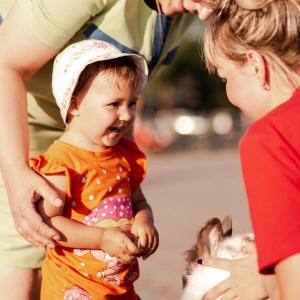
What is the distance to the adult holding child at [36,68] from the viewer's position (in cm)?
308

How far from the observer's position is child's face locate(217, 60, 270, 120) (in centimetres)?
269

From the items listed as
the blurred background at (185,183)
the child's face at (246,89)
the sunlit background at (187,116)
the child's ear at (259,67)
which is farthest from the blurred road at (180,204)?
the sunlit background at (187,116)

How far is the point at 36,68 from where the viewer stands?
129 inches

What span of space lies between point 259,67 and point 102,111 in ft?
2.53

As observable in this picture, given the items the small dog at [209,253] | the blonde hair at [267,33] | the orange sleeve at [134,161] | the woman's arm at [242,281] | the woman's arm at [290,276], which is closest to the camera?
the woman's arm at [290,276]

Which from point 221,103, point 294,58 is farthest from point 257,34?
point 221,103

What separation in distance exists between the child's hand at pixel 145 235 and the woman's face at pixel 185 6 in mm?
785

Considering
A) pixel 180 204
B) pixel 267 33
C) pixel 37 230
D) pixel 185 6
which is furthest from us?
pixel 180 204

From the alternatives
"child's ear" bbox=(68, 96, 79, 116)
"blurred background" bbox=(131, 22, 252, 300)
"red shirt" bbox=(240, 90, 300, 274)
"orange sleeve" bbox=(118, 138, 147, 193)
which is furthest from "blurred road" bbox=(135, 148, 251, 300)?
"red shirt" bbox=(240, 90, 300, 274)

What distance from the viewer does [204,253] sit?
3.04m

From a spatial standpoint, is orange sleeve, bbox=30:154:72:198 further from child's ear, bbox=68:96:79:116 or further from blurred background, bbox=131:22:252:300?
blurred background, bbox=131:22:252:300

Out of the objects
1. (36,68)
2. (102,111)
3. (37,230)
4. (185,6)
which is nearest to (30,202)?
(37,230)

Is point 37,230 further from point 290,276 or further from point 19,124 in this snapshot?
point 290,276

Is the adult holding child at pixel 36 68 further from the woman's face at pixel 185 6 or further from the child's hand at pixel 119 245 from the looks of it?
the child's hand at pixel 119 245
